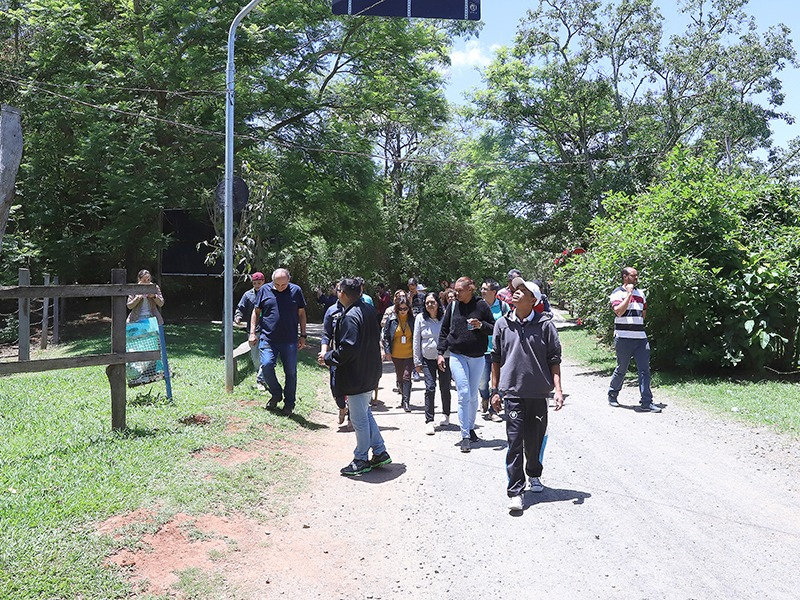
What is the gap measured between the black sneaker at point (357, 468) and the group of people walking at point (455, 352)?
0.01 meters

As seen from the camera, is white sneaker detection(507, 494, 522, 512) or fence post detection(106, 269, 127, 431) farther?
fence post detection(106, 269, 127, 431)

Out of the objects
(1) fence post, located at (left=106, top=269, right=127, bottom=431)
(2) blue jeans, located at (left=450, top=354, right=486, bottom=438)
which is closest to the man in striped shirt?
(2) blue jeans, located at (left=450, top=354, right=486, bottom=438)

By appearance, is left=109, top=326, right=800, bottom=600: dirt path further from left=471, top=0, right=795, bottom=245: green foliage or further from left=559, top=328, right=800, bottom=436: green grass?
left=471, top=0, right=795, bottom=245: green foliage

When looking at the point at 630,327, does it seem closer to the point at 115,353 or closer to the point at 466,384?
the point at 466,384

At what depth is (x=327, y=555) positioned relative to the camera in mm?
5012

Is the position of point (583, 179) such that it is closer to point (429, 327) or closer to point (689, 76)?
point (689, 76)

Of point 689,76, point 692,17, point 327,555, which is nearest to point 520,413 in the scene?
point 327,555

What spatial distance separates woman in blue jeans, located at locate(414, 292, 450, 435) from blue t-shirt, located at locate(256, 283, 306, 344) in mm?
1819

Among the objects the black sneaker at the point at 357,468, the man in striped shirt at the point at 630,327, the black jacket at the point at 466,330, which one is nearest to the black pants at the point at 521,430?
the black sneaker at the point at 357,468

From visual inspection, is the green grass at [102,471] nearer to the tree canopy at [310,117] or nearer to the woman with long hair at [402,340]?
the woman with long hair at [402,340]

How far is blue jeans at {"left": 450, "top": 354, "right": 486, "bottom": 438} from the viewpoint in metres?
7.89

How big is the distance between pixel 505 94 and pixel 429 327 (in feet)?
87.2

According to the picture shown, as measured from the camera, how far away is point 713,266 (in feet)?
43.5

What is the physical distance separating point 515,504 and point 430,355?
4.20 meters
